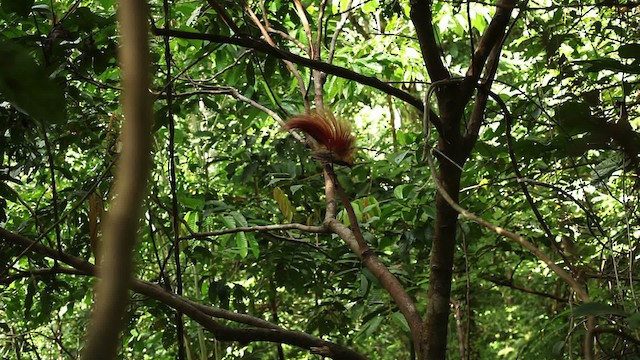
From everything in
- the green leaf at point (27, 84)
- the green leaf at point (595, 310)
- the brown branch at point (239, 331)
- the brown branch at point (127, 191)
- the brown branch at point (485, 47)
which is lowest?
the brown branch at point (127, 191)

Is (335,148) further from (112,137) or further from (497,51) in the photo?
(112,137)

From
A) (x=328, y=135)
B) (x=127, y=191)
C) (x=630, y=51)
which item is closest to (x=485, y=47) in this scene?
(x=630, y=51)

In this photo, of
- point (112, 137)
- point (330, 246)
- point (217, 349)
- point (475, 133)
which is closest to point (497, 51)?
point (475, 133)

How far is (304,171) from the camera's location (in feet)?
6.70

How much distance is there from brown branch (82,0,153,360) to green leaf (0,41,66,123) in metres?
0.20

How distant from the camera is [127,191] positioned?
172mm

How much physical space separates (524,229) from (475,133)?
3.81 feet

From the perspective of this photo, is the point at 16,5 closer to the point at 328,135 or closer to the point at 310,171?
the point at 328,135

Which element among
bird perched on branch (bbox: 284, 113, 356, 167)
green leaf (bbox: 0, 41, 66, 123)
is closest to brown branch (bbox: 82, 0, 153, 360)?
green leaf (bbox: 0, 41, 66, 123)

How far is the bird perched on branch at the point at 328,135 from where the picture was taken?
1.32m

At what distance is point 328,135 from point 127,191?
1.17 meters

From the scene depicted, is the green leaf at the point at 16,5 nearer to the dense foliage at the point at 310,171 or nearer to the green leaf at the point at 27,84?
the dense foliage at the point at 310,171

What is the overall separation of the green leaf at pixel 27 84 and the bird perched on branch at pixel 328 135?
95 centimetres

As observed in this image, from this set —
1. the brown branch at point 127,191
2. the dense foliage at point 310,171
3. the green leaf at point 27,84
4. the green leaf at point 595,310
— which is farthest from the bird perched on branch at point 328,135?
the brown branch at point 127,191
